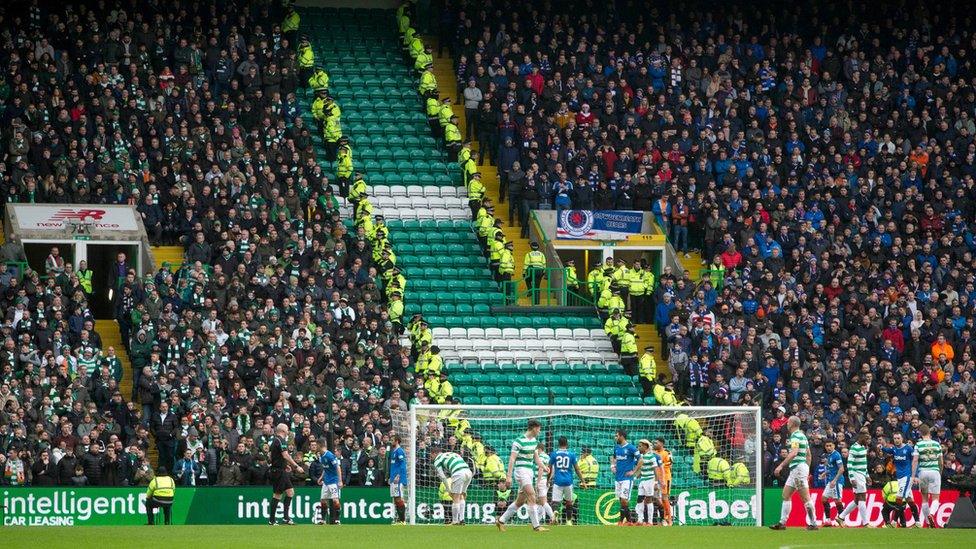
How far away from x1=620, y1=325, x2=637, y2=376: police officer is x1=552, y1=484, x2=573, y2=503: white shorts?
8.11 metres

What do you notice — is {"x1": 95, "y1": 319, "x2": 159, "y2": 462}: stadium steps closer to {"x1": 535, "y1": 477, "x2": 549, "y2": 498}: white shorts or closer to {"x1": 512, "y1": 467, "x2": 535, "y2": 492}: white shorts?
{"x1": 535, "y1": 477, "x2": 549, "y2": 498}: white shorts

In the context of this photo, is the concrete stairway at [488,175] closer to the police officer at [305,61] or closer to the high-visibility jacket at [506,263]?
the high-visibility jacket at [506,263]

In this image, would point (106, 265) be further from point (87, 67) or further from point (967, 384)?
point (967, 384)

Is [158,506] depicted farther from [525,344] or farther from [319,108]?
[319,108]

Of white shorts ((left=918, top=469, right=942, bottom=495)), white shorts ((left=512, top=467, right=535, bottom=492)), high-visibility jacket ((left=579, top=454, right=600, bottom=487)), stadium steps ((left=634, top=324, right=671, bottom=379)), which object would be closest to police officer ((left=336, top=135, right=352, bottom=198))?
stadium steps ((left=634, top=324, right=671, bottom=379))

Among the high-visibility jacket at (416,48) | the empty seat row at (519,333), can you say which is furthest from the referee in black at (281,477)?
the high-visibility jacket at (416,48)

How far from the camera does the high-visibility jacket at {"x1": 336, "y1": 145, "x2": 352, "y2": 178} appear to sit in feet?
137

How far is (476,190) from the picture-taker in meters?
41.9

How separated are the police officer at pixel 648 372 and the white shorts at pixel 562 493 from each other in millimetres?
7408

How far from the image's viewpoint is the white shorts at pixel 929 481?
3088 centimetres

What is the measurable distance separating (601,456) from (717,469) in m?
2.04

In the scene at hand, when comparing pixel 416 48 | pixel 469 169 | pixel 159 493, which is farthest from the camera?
pixel 416 48

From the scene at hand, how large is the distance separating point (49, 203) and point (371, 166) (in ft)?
26.8

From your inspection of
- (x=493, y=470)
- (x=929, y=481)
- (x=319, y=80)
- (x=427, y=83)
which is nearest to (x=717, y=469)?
(x=929, y=481)
